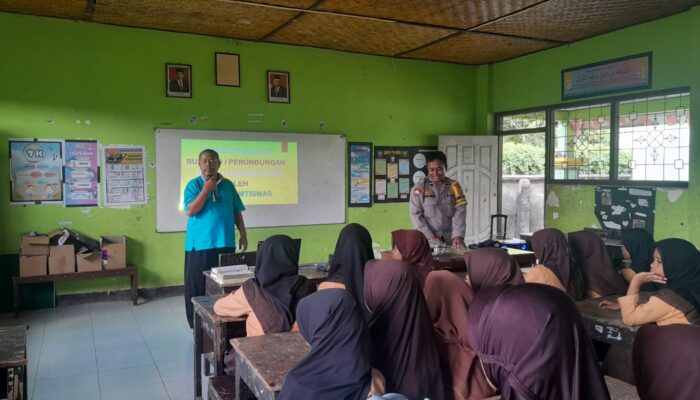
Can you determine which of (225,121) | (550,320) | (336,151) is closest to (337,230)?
(336,151)

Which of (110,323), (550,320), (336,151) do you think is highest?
(336,151)

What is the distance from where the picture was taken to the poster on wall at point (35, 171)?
525 centimetres

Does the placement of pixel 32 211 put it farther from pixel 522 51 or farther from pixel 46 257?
pixel 522 51

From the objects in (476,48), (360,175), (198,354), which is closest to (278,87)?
(360,175)

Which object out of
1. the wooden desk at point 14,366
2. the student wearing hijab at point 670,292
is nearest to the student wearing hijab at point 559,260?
the student wearing hijab at point 670,292

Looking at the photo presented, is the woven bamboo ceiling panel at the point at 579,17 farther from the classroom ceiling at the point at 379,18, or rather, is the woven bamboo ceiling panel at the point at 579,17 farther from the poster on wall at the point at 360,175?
the poster on wall at the point at 360,175

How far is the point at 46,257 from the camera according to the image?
516cm

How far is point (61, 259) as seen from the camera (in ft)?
17.0

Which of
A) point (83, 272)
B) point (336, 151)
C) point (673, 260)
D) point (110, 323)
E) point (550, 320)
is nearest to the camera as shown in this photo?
point (550, 320)

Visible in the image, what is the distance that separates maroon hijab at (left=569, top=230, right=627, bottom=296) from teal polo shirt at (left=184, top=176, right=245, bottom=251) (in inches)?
104

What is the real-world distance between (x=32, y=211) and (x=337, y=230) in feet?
10.9

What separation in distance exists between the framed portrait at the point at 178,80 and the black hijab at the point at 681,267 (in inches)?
190

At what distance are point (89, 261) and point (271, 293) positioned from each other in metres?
3.46

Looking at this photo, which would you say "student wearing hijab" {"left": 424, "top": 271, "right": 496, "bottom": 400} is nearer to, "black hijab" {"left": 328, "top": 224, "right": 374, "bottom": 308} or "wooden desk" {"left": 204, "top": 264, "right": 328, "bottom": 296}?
"black hijab" {"left": 328, "top": 224, "right": 374, "bottom": 308}
